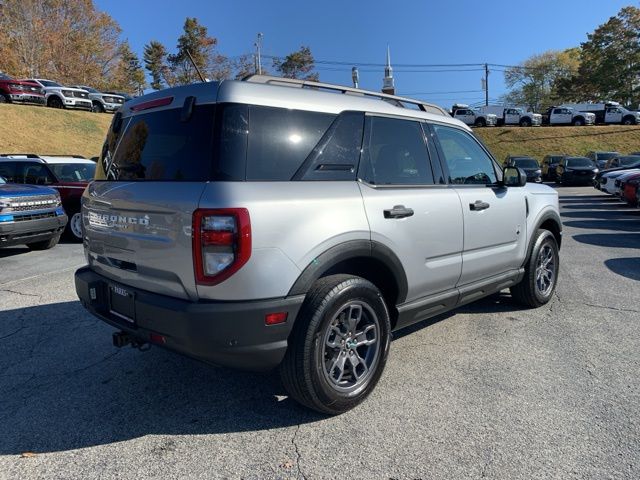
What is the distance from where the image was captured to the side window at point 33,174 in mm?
9984

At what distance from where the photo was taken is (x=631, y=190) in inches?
526

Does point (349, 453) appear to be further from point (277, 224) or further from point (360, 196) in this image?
point (360, 196)

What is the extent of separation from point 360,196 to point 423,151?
3.25 ft

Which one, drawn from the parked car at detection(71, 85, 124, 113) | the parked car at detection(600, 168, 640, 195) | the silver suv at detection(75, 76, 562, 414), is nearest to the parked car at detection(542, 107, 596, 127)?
the parked car at detection(600, 168, 640, 195)

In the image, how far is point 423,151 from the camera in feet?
12.5

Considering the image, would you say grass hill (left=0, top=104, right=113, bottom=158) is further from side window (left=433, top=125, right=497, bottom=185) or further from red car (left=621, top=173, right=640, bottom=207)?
side window (left=433, top=125, right=497, bottom=185)

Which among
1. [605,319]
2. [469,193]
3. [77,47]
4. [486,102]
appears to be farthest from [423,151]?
[486,102]

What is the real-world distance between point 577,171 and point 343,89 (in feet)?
83.9

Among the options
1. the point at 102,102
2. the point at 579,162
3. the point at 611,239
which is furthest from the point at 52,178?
the point at 579,162

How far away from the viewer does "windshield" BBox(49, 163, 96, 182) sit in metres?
10.5

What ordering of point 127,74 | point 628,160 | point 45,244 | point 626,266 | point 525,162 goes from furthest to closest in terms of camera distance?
point 127,74 < point 525,162 < point 628,160 < point 45,244 < point 626,266

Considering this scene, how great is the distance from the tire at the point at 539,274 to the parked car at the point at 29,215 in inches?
299

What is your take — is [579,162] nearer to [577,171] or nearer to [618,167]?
[577,171]

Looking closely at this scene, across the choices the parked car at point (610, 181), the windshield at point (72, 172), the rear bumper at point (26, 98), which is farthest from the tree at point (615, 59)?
the windshield at point (72, 172)
